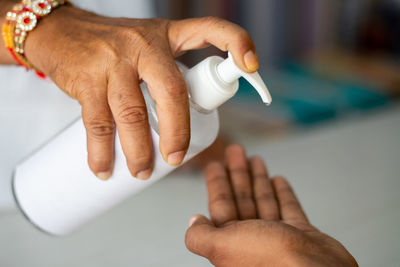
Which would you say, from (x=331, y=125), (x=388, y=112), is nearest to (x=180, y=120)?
(x=331, y=125)

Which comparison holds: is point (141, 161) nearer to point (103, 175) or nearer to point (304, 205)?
point (103, 175)

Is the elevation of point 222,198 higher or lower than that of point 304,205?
higher

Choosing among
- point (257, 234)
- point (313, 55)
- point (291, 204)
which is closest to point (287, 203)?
point (291, 204)

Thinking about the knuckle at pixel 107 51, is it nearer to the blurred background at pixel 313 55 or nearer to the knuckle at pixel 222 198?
the knuckle at pixel 222 198

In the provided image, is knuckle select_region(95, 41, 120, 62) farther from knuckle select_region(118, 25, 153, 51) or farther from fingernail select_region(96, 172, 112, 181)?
fingernail select_region(96, 172, 112, 181)

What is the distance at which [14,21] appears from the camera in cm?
53

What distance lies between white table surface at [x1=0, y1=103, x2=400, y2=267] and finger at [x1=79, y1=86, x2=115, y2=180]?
25 cm

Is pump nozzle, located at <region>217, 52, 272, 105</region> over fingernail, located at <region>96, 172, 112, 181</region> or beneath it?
over

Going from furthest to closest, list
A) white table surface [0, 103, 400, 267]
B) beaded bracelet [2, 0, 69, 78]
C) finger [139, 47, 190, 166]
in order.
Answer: white table surface [0, 103, 400, 267], beaded bracelet [2, 0, 69, 78], finger [139, 47, 190, 166]

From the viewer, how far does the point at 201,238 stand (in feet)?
1.57

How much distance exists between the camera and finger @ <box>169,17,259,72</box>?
426 mm

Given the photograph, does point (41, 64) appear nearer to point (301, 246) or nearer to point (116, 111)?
point (116, 111)

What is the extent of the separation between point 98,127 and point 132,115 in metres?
0.04

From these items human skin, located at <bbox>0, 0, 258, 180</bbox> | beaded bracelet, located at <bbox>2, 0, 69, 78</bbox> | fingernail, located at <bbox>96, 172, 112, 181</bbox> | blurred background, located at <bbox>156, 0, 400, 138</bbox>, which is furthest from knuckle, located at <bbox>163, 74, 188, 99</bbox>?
blurred background, located at <bbox>156, 0, 400, 138</bbox>
